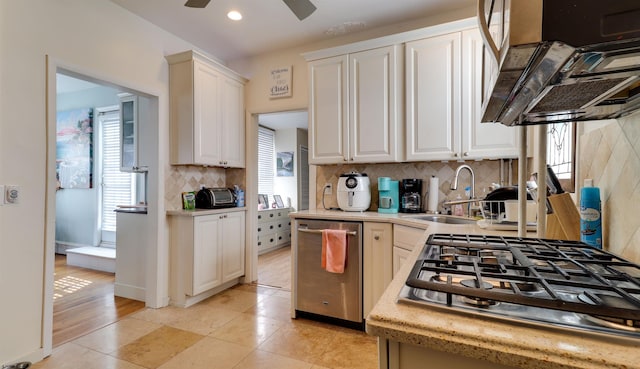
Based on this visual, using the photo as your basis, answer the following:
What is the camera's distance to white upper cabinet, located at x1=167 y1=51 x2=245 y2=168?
9.49 ft

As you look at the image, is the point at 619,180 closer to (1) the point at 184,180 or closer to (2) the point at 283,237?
(1) the point at 184,180

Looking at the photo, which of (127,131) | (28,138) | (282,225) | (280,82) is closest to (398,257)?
(280,82)

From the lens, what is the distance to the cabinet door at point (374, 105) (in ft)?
8.40

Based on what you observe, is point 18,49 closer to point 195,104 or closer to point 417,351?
point 195,104

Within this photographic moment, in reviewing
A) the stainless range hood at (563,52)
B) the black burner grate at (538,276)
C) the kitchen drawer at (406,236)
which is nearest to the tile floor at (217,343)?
the kitchen drawer at (406,236)

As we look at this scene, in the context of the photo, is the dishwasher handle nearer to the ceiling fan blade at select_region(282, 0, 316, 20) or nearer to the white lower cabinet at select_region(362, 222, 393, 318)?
the white lower cabinet at select_region(362, 222, 393, 318)

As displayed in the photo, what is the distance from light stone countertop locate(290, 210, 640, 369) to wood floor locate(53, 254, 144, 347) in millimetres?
2725

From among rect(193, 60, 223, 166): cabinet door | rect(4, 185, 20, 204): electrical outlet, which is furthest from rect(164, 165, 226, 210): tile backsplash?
rect(4, 185, 20, 204): electrical outlet

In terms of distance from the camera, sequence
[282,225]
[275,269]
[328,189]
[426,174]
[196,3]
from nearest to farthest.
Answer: [196,3] → [426,174] → [328,189] → [275,269] → [282,225]

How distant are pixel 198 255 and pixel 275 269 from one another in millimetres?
1434

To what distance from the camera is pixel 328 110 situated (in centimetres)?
279

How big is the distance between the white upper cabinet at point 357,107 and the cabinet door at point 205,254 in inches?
48.4

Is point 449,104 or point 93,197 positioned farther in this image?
point 93,197

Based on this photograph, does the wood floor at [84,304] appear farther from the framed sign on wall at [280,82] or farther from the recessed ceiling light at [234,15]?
the recessed ceiling light at [234,15]
